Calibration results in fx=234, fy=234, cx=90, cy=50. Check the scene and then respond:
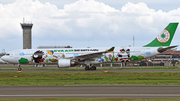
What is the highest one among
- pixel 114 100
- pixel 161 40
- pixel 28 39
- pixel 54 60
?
pixel 28 39

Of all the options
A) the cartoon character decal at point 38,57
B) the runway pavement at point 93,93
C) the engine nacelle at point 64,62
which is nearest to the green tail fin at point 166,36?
the engine nacelle at point 64,62

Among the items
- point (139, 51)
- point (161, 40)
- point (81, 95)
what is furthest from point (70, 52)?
point (81, 95)

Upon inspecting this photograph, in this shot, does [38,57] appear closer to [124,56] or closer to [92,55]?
[92,55]

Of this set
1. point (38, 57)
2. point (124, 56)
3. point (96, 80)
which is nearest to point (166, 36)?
point (124, 56)

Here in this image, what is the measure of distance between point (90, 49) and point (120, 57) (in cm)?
490

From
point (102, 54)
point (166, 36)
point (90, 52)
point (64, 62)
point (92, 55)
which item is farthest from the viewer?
point (166, 36)

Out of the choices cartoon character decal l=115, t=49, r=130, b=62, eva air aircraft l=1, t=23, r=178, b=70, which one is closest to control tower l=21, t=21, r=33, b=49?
eva air aircraft l=1, t=23, r=178, b=70

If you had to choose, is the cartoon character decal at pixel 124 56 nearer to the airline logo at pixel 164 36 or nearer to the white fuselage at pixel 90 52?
the white fuselage at pixel 90 52

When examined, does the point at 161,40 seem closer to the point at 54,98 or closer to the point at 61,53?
the point at 61,53

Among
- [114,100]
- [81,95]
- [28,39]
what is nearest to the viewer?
[114,100]

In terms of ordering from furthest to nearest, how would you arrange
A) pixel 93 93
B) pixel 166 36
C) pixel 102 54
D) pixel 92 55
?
pixel 166 36
pixel 102 54
pixel 92 55
pixel 93 93

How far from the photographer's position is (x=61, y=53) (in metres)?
36.5

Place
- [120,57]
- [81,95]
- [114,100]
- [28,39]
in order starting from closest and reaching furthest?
[114,100], [81,95], [120,57], [28,39]

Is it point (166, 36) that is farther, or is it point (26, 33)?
point (26, 33)
